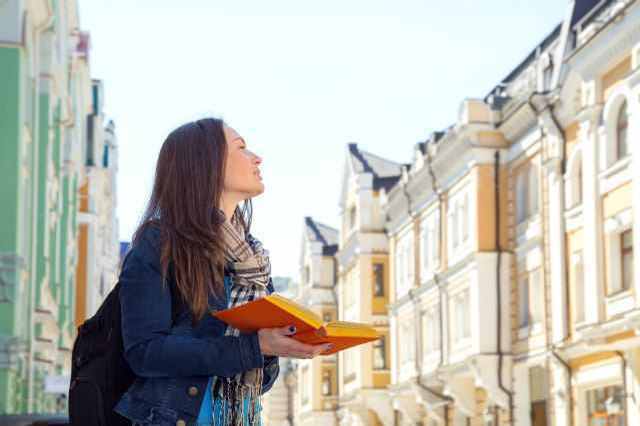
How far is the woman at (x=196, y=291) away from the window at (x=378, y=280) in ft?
158

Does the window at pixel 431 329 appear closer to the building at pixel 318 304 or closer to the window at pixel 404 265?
the window at pixel 404 265

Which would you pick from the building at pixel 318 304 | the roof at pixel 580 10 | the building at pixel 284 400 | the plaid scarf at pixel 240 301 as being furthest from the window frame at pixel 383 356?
the plaid scarf at pixel 240 301

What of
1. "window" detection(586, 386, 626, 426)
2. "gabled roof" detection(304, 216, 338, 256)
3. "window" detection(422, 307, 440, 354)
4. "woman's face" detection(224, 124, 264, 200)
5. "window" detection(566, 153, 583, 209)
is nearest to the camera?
"woman's face" detection(224, 124, 264, 200)

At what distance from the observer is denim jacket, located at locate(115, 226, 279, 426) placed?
3.23 m

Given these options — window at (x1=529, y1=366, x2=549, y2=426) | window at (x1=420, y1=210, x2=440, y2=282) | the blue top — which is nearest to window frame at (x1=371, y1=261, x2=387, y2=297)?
window at (x1=420, y1=210, x2=440, y2=282)

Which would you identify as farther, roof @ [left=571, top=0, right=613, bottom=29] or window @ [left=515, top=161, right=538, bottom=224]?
window @ [left=515, top=161, right=538, bottom=224]

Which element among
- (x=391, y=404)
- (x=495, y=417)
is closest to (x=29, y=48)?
(x=495, y=417)

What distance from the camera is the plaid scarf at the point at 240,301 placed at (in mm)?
3348

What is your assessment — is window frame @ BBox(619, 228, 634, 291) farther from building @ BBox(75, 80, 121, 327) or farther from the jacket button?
building @ BBox(75, 80, 121, 327)

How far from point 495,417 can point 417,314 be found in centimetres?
897

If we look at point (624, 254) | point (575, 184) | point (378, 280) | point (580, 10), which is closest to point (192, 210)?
point (624, 254)

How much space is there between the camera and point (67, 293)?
1574 inches

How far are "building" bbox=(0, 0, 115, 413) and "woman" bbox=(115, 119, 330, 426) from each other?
1994cm

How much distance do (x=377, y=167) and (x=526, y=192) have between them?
896 inches
